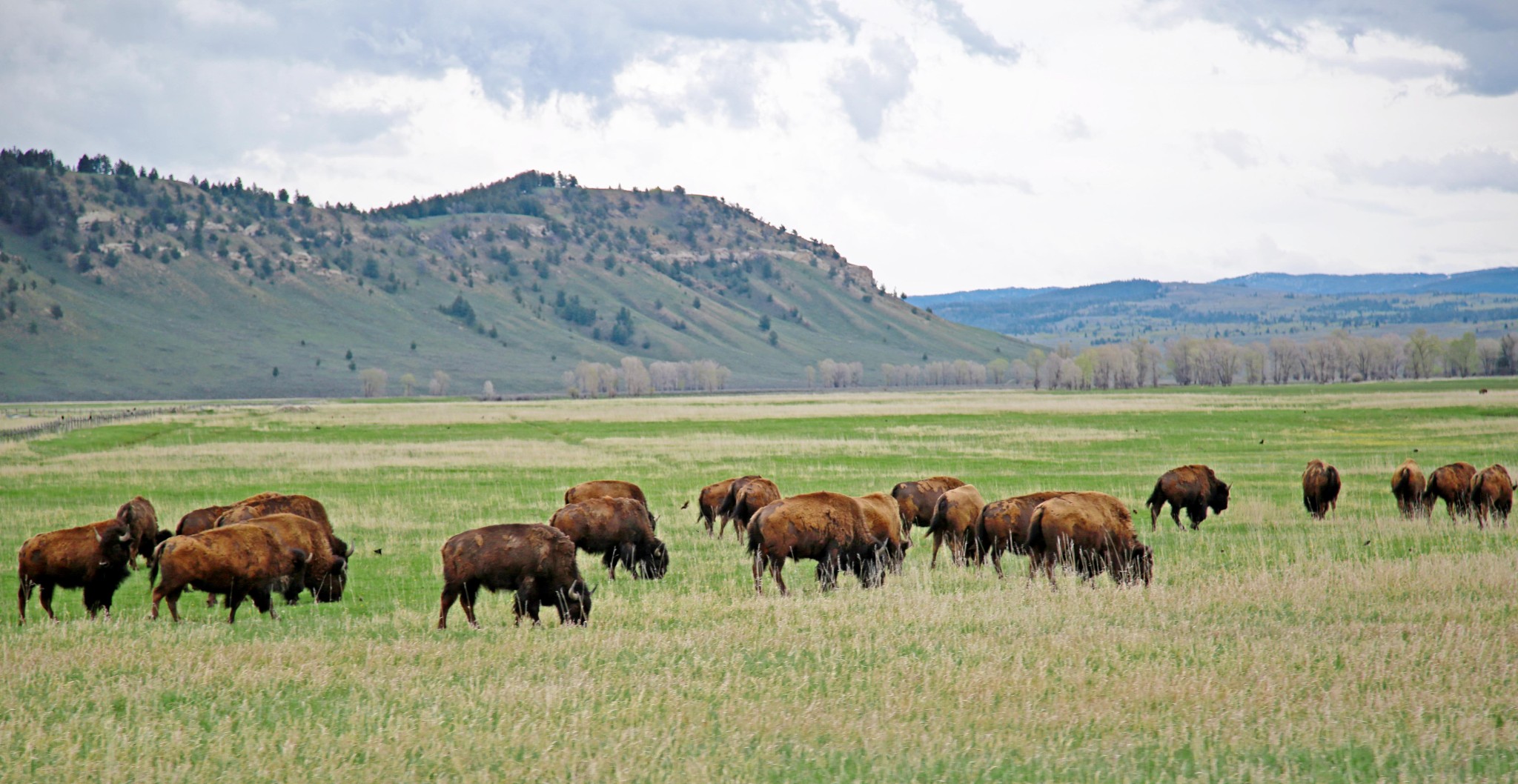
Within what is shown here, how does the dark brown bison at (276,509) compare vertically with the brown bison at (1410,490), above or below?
above

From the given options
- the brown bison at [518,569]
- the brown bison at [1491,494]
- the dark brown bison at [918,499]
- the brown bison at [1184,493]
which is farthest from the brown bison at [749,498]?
the brown bison at [1491,494]

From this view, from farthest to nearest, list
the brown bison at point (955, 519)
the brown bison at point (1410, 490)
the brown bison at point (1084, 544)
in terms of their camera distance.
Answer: the brown bison at point (1410, 490)
the brown bison at point (955, 519)
the brown bison at point (1084, 544)

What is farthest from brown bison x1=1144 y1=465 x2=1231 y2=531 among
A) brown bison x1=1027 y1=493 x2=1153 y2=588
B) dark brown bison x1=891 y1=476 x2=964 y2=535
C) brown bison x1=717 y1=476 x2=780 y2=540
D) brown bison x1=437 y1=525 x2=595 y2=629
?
brown bison x1=437 y1=525 x2=595 y2=629

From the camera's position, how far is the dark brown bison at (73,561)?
14.9 meters

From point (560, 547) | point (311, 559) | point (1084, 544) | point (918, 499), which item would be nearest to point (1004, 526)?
point (1084, 544)

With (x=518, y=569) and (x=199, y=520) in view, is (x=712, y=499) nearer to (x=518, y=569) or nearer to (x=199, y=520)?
(x=199, y=520)

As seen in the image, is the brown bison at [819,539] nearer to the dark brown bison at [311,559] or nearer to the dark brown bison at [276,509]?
the dark brown bison at [311,559]

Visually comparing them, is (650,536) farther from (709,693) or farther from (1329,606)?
(1329,606)

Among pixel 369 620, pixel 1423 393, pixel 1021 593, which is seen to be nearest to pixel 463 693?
pixel 369 620

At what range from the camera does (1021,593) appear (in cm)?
1533

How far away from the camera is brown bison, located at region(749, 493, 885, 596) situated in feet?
51.2

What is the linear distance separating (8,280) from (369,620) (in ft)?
709

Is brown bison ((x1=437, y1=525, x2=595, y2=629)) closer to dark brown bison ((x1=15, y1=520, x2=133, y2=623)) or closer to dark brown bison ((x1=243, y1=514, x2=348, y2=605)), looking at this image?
dark brown bison ((x1=243, y1=514, x2=348, y2=605))

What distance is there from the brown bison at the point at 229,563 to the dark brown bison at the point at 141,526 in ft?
10.2
